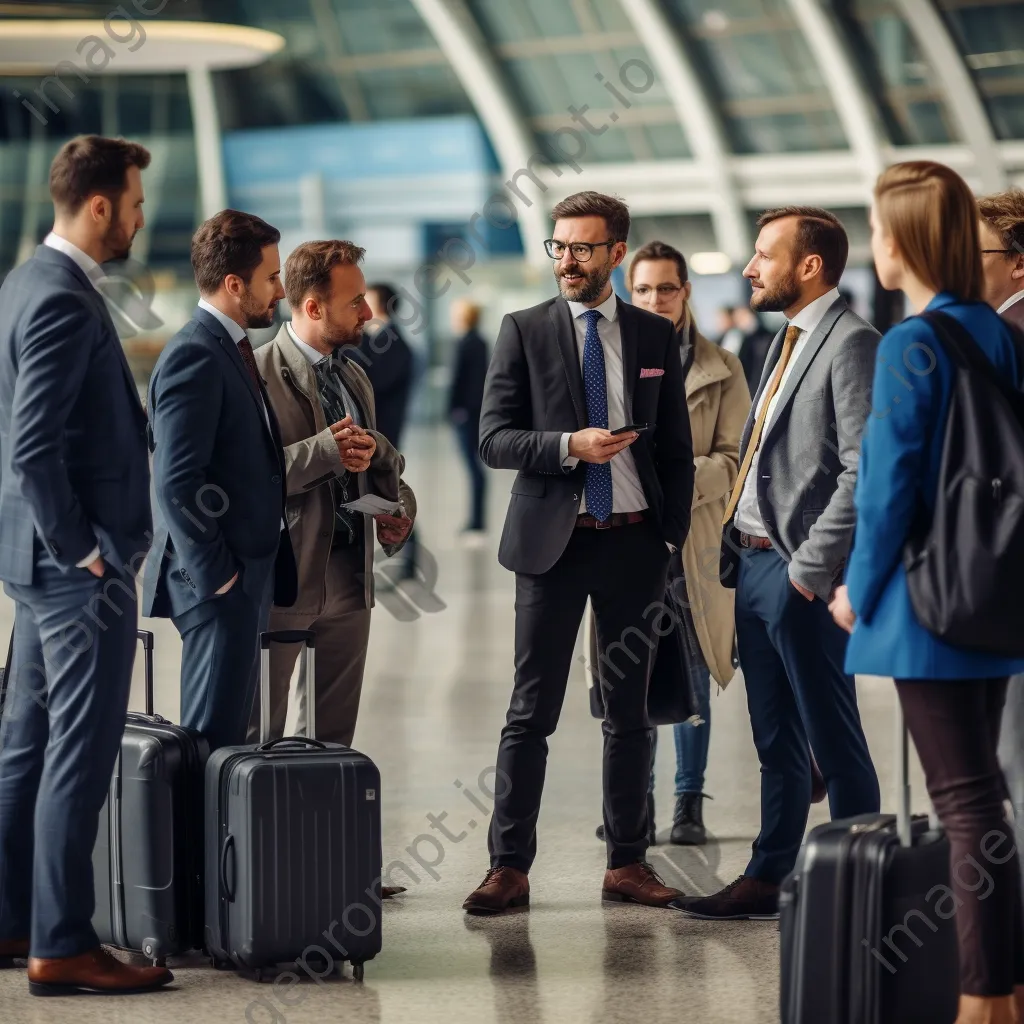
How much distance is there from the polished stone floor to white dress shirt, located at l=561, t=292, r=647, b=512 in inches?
42.8

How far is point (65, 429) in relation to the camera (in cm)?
345

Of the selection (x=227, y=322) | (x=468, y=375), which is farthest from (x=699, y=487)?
(x=468, y=375)

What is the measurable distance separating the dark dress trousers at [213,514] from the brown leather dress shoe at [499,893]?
0.81 meters

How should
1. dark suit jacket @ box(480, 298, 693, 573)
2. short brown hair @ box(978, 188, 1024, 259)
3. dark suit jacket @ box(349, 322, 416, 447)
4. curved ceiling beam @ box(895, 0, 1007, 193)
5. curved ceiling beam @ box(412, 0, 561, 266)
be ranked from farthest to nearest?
curved ceiling beam @ box(412, 0, 561, 266) → curved ceiling beam @ box(895, 0, 1007, 193) → dark suit jacket @ box(349, 322, 416, 447) → dark suit jacket @ box(480, 298, 693, 573) → short brown hair @ box(978, 188, 1024, 259)

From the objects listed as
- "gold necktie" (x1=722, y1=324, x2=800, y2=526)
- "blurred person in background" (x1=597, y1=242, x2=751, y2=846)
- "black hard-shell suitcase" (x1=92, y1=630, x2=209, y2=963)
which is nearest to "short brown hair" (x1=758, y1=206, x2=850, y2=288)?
"gold necktie" (x1=722, y1=324, x2=800, y2=526)

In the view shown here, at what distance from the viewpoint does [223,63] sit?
80.5 ft

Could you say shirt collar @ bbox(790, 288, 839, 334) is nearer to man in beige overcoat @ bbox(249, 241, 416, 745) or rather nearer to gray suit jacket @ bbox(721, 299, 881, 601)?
gray suit jacket @ bbox(721, 299, 881, 601)

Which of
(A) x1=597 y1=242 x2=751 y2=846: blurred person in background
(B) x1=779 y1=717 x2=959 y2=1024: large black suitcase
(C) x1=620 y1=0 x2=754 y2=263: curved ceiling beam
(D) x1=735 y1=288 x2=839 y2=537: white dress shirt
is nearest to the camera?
(B) x1=779 y1=717 x2=959 y2=1024: large black suitcase

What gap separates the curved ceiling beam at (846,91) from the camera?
2625 centimetres

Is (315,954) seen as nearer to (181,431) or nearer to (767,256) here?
(181,431)

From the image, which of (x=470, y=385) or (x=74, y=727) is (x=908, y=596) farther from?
(x=470, y=385)

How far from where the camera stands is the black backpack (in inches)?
112

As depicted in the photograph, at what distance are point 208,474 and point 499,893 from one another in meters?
1.35

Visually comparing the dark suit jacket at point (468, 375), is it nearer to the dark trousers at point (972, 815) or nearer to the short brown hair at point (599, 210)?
the short brown hair at point (599, 210)
